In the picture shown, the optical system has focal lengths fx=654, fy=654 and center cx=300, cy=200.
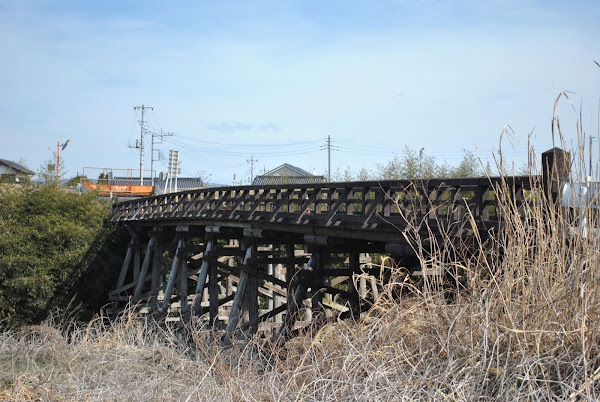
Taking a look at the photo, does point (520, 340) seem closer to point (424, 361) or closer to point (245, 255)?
point (424, 361)

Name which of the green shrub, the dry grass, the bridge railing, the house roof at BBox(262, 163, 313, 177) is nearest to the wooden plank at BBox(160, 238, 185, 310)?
the bridge railing

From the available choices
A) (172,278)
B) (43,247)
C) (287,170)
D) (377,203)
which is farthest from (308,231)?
(287,170)

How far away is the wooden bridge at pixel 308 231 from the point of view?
24.5 ft

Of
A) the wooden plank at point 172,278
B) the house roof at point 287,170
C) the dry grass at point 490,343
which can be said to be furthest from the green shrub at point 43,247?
the house roof at point 287,170

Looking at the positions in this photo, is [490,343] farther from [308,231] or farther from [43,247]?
[43,247]

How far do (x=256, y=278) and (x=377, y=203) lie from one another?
167 inches

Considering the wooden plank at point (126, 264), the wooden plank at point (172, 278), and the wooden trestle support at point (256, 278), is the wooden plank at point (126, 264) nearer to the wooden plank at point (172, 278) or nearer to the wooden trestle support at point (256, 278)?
the wooden trestle support at point (256, 278)

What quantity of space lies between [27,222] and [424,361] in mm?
19823

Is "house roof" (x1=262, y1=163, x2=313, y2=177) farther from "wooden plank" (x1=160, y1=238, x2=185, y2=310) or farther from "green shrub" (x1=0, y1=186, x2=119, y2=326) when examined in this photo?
"wooden plank" (x1=160, y1=238, x2=185, y2=310)

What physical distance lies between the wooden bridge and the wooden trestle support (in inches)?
1.0

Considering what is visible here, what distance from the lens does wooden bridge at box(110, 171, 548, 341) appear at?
7.46 m

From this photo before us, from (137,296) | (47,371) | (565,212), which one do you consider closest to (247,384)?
(565,212)

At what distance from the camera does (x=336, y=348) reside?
475 centimetres

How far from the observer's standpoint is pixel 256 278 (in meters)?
12.6
